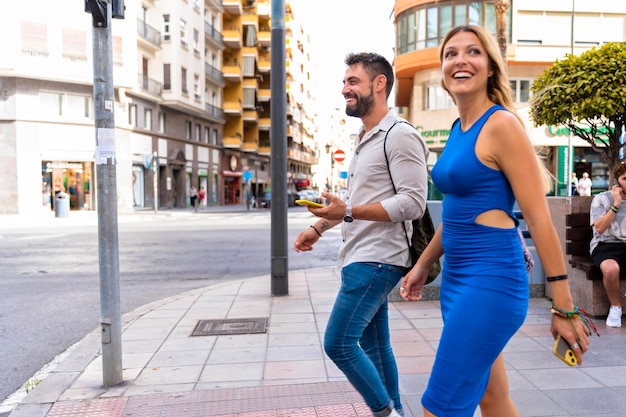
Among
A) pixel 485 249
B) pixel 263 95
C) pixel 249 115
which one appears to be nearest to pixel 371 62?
pixel 485 249

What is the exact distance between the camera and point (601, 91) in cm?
672

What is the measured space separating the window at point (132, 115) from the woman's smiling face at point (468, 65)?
111ft

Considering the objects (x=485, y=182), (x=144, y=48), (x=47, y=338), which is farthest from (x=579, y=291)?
(x=144, y=48)

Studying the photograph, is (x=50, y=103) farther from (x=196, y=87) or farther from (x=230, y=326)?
(x=230, y=326)

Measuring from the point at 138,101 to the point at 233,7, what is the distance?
63.3 feet

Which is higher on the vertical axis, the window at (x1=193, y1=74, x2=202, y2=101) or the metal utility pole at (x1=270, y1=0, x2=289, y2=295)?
the window at (x1=193, y1=74, x2=202, y2=101)

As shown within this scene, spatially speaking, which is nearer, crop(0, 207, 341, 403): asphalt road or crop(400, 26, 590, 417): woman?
crop(400, 26, 590, 417): woman

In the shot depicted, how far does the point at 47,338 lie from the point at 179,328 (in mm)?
1385

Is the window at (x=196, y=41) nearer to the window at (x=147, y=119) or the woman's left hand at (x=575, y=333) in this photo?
the window at (x=147, y=119)

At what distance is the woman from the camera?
2000 mm

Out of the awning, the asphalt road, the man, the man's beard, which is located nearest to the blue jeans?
the man

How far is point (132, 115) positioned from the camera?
111 ft

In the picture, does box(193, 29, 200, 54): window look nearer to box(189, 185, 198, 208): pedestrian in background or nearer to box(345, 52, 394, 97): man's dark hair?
box(189, 185, 198, 208): pedestrian in background

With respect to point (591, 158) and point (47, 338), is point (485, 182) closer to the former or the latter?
point (47, 338)
